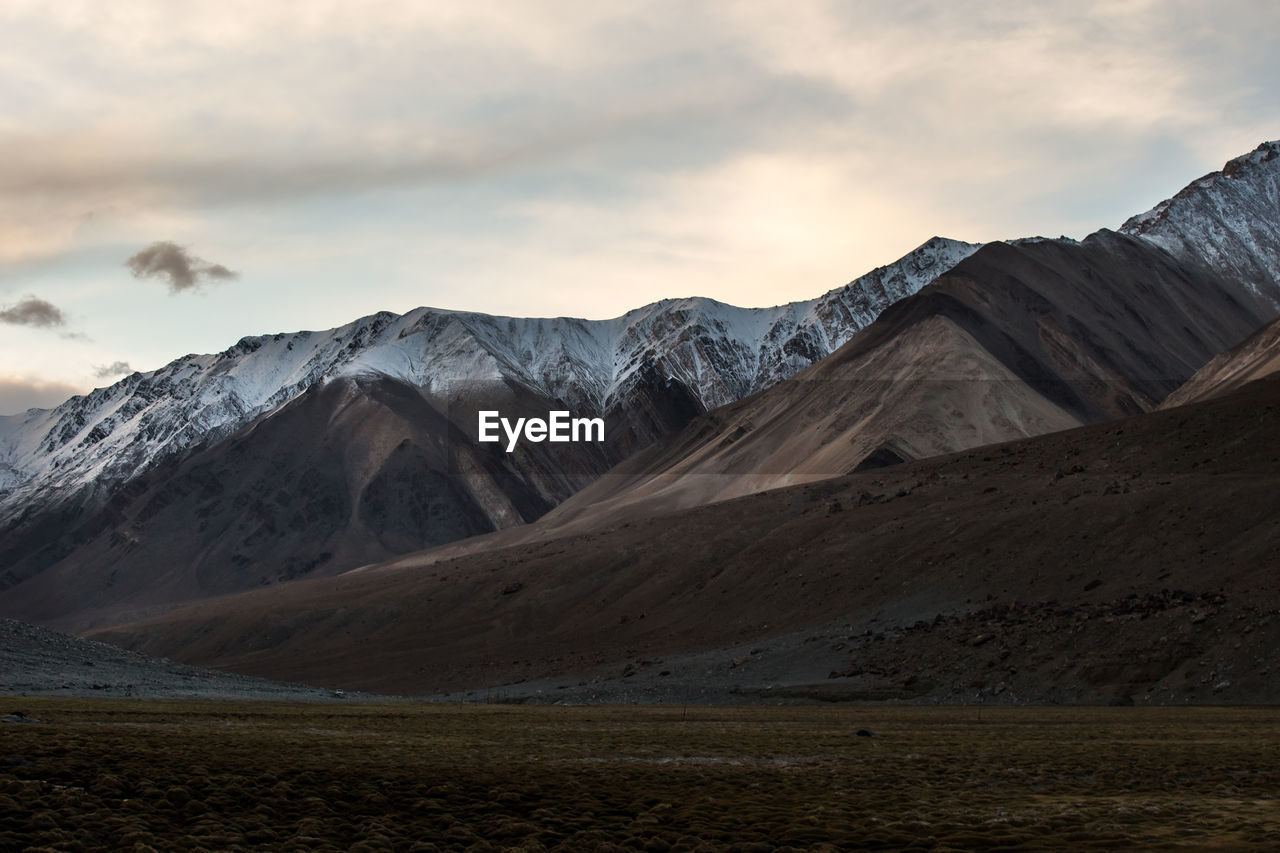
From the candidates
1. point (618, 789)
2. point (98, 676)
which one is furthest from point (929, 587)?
point (618, 789)

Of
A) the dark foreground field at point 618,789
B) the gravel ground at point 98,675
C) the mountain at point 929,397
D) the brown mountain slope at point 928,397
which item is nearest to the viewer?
the dark foreground field at point 618,789

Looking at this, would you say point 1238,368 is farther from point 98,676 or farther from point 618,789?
point 618,789

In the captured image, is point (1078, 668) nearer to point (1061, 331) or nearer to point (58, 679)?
point (58, 679)

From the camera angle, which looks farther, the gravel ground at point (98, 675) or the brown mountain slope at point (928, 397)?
the brown mountain slope at point (928, 397)

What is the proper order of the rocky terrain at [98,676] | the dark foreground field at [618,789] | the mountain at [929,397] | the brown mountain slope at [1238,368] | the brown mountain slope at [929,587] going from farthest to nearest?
1. the mountain at [929,397]
2. the brown mountain slope at [1238,368]
3. the brown mountain slope at [929,587]
4. the rocky terrain at [98,676]
5. the dark foreground field at [618,789]

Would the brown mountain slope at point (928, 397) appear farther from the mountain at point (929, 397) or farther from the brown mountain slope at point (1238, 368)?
the brown mountain slope at point (1238, 368)

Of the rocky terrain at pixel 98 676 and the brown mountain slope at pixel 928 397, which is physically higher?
the brown mountain slope at pixel 928 397

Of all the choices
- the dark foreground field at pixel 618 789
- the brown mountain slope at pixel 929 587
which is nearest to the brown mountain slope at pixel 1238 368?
the brown mountain slope at pixel 929 587
